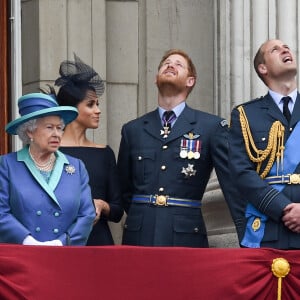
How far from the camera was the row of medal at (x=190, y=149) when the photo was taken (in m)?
10.8

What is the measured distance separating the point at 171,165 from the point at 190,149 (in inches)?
5.5

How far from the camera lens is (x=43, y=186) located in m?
9.95

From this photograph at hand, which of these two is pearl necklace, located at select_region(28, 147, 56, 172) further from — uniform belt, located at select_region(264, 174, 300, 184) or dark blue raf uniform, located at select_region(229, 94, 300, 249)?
uniform belt, located at select_region(264, 174, 300, 184)

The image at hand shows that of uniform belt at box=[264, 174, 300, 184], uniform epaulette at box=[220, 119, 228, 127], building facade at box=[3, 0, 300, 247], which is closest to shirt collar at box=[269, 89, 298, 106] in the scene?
uniform belt at box=[264, 174, 300, 184]

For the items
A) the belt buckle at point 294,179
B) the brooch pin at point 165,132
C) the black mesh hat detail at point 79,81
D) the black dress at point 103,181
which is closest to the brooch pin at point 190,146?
the brooch pin at point 165,132

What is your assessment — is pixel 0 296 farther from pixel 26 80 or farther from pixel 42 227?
pixel 26 80

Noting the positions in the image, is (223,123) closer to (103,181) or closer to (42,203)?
→ (103,181)

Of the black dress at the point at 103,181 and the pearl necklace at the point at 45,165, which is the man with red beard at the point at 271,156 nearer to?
the black dress at the point at 103,181

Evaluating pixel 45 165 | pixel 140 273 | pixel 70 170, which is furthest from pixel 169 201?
pixel 140 273

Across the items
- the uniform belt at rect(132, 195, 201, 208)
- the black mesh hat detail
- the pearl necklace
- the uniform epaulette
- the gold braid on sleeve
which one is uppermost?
the black mesh hat detail

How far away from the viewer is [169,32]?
12.6m

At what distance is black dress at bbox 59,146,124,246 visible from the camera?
429 inches

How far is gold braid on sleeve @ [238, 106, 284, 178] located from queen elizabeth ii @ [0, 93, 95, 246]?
873mm

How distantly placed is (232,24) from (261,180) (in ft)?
7.08
